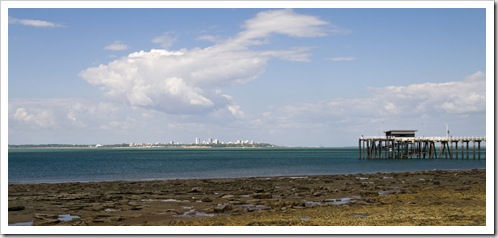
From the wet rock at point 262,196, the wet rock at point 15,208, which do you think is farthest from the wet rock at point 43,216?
the wet rock at point 262,196

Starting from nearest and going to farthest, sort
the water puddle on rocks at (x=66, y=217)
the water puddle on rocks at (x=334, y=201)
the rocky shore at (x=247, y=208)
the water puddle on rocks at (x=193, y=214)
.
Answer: the rocky shore at (x=247, y=208), the water puddle on rocks at (x=66, y=217), the water puddle on rocks at (x=193, y=214), the water puddle on rocks at (x=334, y=201)

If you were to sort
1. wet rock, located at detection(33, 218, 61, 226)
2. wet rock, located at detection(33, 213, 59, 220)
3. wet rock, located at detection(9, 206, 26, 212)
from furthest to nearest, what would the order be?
1. wet rock, located at detection(9, 206, 26, 212)
2. wet rock, located at detection(33, 213, 59, 220)
3. wet rock, located at detection(33, 218, 61, 226)

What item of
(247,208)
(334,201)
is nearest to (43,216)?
(247,208)

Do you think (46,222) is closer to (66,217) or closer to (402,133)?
(66,217)

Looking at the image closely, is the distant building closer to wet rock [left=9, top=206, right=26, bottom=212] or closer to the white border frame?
wet rock [left=9, top=206, right=26, bottom=212]

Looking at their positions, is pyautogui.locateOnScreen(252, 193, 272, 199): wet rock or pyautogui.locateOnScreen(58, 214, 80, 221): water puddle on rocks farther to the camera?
pyautogui.locateOnScreen(252, 193, 272, 199): wet rock

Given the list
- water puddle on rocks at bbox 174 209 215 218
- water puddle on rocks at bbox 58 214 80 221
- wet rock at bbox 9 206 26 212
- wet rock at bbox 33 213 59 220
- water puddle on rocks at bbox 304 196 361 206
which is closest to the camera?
water puddle on rocks at bbox 58 214 80 221

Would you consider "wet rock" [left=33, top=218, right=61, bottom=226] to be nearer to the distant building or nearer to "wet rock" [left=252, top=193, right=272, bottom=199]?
"wet rock" [left=252, top=193, right=272, bottom=199]

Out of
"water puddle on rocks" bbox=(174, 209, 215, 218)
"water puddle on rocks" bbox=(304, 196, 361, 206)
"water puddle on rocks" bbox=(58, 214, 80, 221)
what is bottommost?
"water puddle on rocks" bbox=(58, 214, 80, 221)

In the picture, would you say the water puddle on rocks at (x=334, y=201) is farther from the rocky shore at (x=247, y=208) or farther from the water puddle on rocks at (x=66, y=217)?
the water puddle on rocks at (x=66, y=217)

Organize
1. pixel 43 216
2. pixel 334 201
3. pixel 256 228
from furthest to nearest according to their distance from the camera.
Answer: pixel 334 201, pixel 43 216, pixel 256 228

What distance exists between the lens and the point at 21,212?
2598 centimetres

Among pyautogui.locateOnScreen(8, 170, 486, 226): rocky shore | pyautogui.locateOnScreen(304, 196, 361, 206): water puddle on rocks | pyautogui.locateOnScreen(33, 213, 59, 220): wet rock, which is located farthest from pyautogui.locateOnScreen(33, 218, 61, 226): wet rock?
pyautogui.locateOnScreen(304, 196, 361, 206): water puddle on rocks

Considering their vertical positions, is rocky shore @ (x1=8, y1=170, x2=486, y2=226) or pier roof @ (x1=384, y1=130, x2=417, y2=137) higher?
pier roof @ (x1=384, y1=130, x2=417, y2=137)
